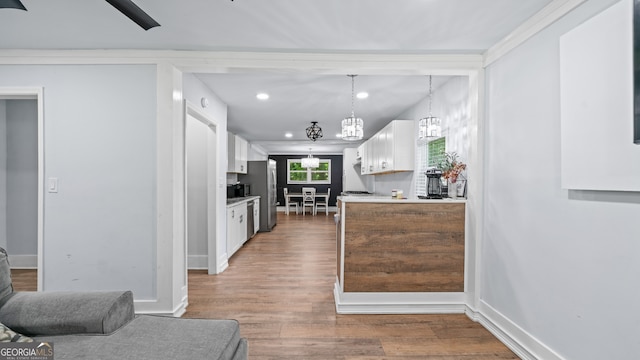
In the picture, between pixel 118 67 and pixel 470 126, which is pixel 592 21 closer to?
pixel 470 126

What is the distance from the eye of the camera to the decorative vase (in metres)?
3.02

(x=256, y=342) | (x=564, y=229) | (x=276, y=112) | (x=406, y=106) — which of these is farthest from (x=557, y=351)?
(x=276, y=112)

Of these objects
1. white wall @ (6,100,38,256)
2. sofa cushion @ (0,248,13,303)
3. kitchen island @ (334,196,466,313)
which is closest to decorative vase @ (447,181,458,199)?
kitchen island @ (334,196,466,313)

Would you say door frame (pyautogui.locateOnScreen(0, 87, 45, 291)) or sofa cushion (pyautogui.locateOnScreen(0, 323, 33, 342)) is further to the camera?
door frame (pyautogui.locateOnScreen(0, 87, 45, 291))

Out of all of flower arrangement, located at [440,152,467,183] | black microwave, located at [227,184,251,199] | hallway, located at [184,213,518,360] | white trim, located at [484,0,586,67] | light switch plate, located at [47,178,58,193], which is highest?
white trim, located at [484,0,586,67]

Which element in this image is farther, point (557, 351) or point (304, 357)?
point (304, 357)

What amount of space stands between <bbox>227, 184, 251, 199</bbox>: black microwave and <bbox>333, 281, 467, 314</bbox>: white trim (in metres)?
3.68

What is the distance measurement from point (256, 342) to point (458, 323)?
1686 mm

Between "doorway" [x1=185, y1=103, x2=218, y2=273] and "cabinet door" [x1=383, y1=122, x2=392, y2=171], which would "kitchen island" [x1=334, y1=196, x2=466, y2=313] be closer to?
"cabinet door" [x1=383, y1=122, x2=392, y2=171]

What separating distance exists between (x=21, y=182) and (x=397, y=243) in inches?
192

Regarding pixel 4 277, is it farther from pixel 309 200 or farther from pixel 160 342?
pixel 309 200

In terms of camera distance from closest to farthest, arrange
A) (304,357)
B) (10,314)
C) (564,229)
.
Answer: (10,314) < (564,229) < (304,357)

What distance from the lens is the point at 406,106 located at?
15.2 ft

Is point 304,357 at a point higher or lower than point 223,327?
lower
